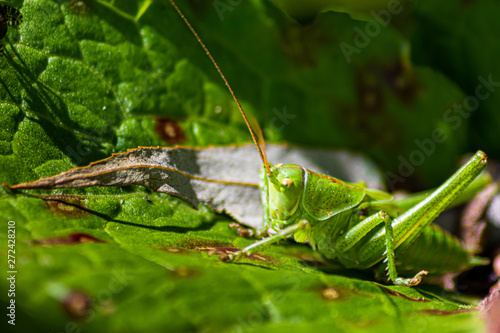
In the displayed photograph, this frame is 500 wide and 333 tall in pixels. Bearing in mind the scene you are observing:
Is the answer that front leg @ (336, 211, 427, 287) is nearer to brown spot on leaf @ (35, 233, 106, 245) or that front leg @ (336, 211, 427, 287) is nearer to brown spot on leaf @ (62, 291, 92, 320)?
brown spot on leaf @ (35, 233, 106, 245)

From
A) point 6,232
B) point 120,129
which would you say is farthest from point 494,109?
point 6,232

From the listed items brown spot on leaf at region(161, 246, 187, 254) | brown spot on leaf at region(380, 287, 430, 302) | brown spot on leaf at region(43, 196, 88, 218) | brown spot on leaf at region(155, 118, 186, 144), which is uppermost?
brown spot on leaf at region(155, 118, 186, 144)

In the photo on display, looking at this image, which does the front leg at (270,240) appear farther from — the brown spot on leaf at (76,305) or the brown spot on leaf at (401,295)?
the brown spot on leaf at (76,305)

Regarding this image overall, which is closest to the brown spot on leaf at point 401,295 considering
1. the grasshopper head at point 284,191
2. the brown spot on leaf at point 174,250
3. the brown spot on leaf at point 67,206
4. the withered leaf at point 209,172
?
the grasshopper head at point 284,191

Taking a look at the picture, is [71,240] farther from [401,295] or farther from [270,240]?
[401,295]

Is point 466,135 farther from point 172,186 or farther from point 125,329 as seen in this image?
point 125,329

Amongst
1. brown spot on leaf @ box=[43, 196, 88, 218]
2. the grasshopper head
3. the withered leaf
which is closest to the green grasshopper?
the grasshopper head
